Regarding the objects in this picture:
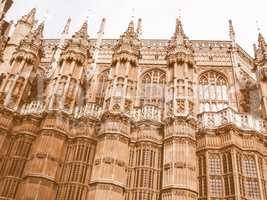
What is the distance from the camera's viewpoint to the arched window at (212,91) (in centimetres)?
2670

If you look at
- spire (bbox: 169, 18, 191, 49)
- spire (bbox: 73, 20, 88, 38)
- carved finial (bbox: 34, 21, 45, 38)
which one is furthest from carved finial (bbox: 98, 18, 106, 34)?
spire (bbox: 169, 18, 191, 49)

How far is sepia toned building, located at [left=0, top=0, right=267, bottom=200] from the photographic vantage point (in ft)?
60.1

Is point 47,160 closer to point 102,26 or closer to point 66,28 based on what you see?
point 102,26

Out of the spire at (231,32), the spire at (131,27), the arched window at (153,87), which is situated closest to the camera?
the spire at (131,27)

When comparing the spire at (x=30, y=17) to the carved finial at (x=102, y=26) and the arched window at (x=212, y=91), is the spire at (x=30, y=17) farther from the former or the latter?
the arched window at (x=212, y=91)

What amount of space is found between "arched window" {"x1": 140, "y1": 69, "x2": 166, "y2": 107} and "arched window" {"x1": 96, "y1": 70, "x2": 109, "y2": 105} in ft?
11.0

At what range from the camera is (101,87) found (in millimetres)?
29125

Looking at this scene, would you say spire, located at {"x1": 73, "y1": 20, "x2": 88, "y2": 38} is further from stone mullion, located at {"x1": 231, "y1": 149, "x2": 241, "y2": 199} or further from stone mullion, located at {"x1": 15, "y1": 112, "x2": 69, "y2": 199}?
stone mullion, located at {"x1": 231, "y1": 149, "x2": 241, "y2": 199}

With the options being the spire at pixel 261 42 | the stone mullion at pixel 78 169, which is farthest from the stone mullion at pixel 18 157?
the spire at pixel 261 42

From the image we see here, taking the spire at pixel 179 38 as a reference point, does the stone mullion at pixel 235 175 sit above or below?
below

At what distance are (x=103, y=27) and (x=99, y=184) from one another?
21117 mm

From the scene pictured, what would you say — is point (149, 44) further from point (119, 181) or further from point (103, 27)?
point (119, 181)

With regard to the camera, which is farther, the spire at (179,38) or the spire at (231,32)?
the spire at (231,32)

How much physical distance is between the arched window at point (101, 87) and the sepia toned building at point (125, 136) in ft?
3.04
